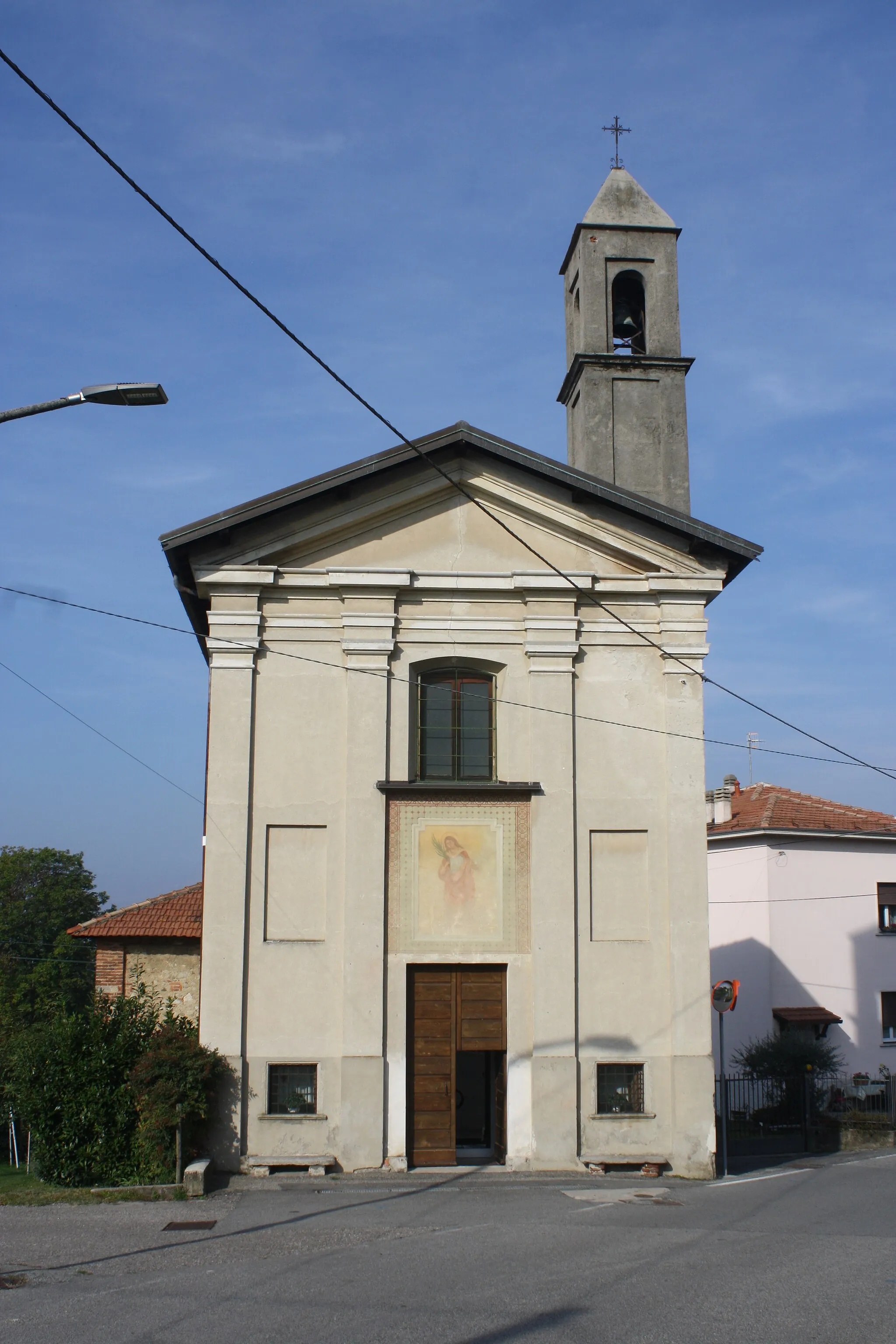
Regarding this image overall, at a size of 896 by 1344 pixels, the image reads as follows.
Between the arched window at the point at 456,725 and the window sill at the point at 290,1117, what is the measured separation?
441 centimetres

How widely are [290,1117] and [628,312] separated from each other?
15367 mm

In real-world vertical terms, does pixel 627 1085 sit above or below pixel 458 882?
below

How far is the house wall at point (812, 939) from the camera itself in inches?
1203

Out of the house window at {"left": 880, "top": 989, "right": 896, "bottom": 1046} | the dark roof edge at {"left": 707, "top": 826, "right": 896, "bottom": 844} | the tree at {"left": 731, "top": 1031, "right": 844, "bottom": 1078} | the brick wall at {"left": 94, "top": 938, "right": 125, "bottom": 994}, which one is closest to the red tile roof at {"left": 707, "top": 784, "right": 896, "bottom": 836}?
the dark roof edge at {"left": 707, "top": 826, "right": 896, "bottom": 844}

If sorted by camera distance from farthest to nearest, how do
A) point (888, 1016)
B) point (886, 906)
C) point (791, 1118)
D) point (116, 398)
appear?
point (886, 906) < point (888, 1016) < point (791, 1118) < point (116, 398)

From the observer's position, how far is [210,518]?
16359mm

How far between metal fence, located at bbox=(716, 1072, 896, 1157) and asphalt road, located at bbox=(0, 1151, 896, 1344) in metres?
4.38

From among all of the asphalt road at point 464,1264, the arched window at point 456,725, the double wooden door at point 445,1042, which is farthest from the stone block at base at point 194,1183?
the arched window at point 456,725

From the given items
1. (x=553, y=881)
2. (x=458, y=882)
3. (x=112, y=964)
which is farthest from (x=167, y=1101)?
(x=112, y=964)

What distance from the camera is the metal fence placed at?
63.7ft

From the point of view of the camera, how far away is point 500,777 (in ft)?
54.4

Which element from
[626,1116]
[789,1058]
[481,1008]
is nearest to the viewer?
[626,1116]

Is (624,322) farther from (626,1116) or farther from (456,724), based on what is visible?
(626,1116)

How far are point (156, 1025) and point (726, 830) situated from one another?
20.1 metres
